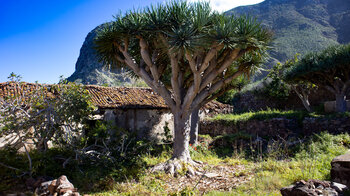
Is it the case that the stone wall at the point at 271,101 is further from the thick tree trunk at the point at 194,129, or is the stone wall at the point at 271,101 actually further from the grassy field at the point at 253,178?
the grassy field at the point at 253,178

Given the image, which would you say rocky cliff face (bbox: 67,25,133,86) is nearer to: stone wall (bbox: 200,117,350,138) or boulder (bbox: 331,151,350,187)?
stone wall (bbox: 200,117,350,138)

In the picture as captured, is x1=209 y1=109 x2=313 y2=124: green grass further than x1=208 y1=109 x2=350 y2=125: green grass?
Answer: Yes

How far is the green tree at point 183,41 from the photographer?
666cm

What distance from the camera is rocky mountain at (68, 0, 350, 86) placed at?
3352 centimetres

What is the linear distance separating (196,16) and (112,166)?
5.35m

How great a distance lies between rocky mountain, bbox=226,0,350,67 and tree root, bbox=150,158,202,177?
2855cm

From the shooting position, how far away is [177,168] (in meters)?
7.17

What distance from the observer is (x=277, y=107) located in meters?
19.3

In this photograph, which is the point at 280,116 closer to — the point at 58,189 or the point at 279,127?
the point at 279,127

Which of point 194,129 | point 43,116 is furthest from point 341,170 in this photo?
point 43,116

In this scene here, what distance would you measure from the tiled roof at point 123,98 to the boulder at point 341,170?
931cm

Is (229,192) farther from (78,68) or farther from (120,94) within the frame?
(78,68)

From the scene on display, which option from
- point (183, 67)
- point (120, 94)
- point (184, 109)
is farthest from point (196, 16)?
point (120, 94)

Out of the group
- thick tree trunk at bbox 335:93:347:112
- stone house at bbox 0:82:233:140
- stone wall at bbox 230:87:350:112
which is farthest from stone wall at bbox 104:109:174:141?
thick tree trunk at bbox 335:93:347:112
